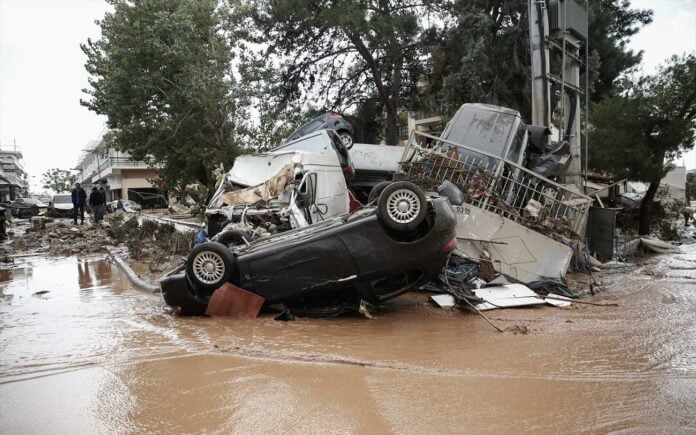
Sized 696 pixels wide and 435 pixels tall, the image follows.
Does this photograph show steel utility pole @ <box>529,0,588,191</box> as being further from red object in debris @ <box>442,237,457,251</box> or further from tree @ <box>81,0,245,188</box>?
tree @ <box>81,0,245,188</box>

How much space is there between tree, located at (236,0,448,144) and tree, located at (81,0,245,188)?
1924mm

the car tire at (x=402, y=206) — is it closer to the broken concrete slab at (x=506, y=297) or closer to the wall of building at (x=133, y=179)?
the broken concrete slab at (x=506, y=297)

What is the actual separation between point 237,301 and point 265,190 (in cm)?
270

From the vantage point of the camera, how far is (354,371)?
3857mm

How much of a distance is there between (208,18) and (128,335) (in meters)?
12.8

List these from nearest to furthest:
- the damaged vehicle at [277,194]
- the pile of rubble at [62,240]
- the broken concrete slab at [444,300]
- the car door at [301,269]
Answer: the car door at [301,269] < the broken concrete slab at [444,300] < the damaged vehicle at [277,194] < the pile of rubble at [62,240]

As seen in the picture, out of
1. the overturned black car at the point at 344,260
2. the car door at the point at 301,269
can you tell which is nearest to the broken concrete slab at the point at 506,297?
the overturned black car at the point at 344,260

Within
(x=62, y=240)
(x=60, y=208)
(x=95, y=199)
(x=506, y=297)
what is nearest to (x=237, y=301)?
(x=506, y=297)

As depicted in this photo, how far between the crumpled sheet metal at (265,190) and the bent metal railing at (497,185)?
6.24ft

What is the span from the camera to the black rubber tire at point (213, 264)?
17.8 ft

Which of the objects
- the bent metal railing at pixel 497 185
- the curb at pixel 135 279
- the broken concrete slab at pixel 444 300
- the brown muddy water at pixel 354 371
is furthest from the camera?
the curb at pixel 135 279

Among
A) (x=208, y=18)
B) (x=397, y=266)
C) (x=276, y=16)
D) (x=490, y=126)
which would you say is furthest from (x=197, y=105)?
(x=397, y=266)

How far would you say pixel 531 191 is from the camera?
845 cm

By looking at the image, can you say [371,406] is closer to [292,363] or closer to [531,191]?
[292,363]
